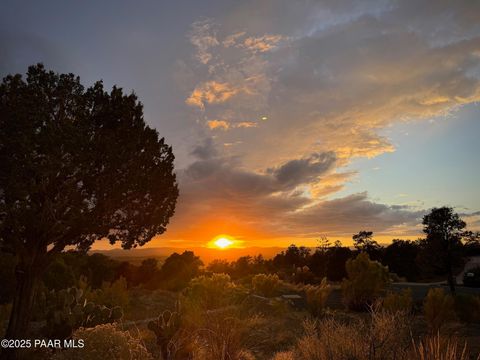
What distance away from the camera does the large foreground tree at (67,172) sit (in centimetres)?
1211

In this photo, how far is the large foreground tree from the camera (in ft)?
39.7

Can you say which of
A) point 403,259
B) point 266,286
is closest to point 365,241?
point 403,259

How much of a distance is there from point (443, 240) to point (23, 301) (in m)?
33.9

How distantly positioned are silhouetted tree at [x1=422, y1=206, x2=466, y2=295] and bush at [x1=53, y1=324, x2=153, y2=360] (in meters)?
33.8

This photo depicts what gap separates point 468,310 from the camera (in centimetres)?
1811

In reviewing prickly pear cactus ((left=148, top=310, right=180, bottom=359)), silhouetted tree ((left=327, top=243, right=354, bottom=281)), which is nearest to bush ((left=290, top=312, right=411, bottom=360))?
prickly pear cactus ((left=148, top=310, right=180, bottom=359))

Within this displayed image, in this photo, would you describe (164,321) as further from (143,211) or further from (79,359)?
(143,211)

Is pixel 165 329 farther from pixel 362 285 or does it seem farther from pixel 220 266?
pixel 220 266

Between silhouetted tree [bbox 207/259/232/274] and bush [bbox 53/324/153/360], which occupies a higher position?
bush [bbox 53/324/153/360]

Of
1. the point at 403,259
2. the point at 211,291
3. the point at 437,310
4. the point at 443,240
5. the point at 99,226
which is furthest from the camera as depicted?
the point at 403,259

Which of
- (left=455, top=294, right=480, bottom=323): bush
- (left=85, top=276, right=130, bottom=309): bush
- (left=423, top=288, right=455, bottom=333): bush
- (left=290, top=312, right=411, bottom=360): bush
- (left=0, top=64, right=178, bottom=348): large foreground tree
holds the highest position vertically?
(left=0, top=64, right=178, bottom=348): large foreground tree

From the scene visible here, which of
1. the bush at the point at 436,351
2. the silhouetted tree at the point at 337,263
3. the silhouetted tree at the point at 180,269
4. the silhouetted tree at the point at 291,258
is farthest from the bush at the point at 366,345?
the silhouetted tree at the point at 291,258

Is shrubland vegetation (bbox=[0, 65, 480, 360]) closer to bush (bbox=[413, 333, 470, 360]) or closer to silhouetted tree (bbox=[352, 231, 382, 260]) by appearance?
bush (bbox=[413, 333, 470, 360])

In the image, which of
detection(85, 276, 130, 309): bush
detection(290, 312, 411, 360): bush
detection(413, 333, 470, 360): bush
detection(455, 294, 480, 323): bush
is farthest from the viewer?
detection(85, 276, 130, 309): bush
